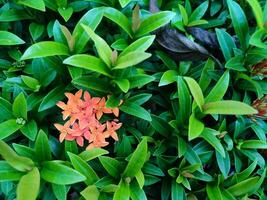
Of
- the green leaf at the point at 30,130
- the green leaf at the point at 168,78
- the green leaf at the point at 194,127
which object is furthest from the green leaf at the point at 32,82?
the green leaf at the point at 194,127

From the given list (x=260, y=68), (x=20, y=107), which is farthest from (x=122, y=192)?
(x=260, y=68)

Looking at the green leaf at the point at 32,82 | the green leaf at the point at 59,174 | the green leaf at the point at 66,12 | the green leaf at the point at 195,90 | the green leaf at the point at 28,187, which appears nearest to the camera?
the green leaf at the point at 28,187

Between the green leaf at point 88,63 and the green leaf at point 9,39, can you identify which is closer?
the green leaf at point 88,63

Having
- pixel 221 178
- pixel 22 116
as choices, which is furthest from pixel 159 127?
pixel 22 116

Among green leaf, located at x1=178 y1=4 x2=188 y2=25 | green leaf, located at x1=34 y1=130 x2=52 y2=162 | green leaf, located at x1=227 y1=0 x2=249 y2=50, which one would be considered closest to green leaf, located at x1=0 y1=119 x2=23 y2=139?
green leaf, located at x1=34 y1=130 x2=52 y2=162

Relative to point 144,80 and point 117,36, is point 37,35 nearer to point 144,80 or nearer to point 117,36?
point 117,36

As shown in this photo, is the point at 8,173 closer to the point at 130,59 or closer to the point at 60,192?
the point at 60,192

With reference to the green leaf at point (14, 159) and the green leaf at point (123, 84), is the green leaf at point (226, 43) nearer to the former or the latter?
the green leaf at point (123, 84)
